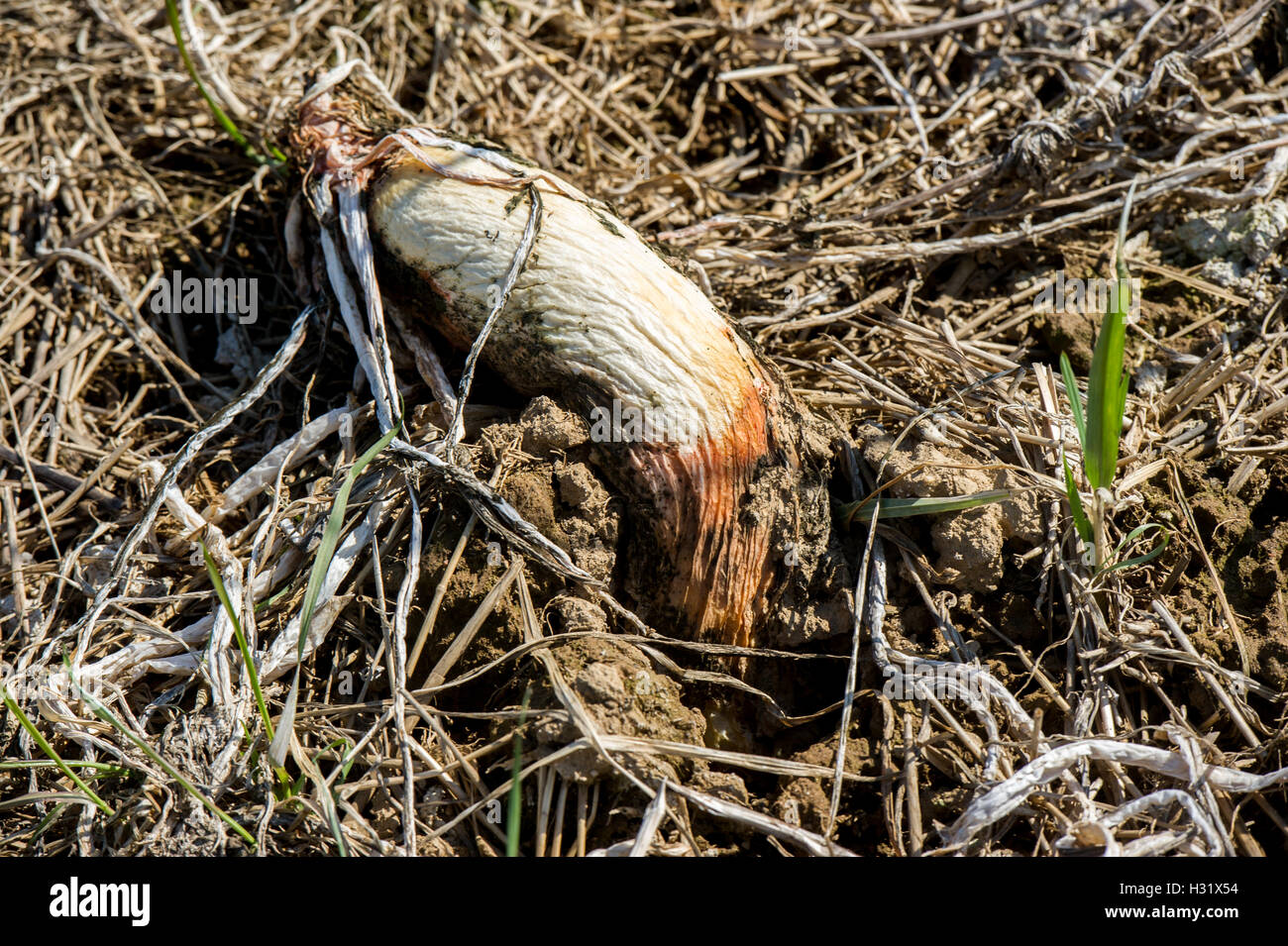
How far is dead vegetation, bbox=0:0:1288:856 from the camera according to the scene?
1685 millimetres

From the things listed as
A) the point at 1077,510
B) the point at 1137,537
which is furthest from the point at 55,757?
the point at 1137,537

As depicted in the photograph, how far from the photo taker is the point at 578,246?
6.24 feet

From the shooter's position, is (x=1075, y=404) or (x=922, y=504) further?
(x=922, y=504)

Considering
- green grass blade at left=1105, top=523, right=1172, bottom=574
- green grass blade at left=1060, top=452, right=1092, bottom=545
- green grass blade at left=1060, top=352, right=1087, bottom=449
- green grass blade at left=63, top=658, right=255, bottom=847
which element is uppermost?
green grass blade at left=1060, top=352, right=1087, bottom=449

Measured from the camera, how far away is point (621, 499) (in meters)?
1.90

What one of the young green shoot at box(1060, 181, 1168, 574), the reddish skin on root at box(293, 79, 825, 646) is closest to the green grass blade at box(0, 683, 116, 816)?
the reddish skin on root at box(293, 79, 825, 646)

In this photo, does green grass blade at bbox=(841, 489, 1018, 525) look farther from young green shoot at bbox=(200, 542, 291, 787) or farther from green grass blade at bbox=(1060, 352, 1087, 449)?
young green shoot at bbox=(200, 542, 291, 787)

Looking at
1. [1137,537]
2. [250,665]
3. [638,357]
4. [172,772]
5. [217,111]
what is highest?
[217,111]

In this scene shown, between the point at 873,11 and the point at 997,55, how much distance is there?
474 mm

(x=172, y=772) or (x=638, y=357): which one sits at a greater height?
(x=638, y=357)

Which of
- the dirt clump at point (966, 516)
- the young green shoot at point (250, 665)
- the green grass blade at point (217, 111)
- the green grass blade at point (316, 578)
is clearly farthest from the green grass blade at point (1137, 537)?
the green grass blade at point (217, 111)

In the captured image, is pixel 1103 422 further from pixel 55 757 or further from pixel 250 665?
pixel 55 757

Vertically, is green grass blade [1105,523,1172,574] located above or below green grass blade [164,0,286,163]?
below
